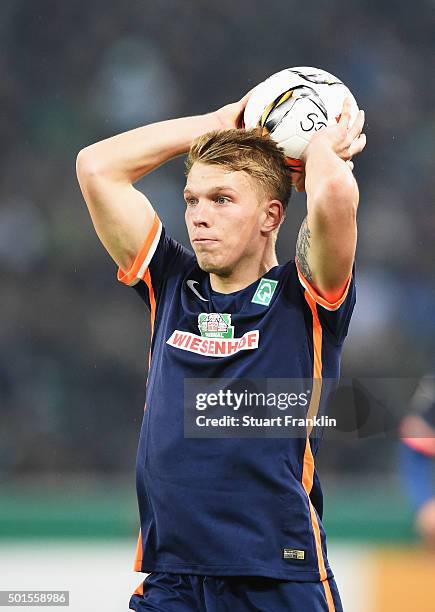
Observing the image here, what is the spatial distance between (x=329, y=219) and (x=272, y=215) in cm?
31

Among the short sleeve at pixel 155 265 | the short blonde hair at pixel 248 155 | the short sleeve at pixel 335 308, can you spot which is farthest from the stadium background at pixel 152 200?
the short blonde hair at pixel 248 155

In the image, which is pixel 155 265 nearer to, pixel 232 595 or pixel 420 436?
pixel 232 595

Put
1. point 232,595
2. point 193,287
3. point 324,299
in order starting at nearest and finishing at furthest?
point 232,595, point 324,299, point 193,287

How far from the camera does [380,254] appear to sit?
8.89m

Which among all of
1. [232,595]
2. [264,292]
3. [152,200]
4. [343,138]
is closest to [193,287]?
[264,292]

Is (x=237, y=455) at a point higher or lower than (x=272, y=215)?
lower

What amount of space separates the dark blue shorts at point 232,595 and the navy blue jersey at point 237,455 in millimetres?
36

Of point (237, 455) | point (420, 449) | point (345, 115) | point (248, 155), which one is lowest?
point (237, 455)

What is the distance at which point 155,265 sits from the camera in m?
3.21

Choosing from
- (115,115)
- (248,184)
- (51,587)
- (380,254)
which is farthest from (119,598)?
(115,115)

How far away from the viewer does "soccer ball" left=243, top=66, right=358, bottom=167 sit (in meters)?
3.11

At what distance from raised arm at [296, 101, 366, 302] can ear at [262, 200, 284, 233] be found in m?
0.16

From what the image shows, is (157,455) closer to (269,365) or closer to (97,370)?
(269,365)

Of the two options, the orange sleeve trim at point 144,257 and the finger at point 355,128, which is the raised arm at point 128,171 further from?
the finger at point 355,128
